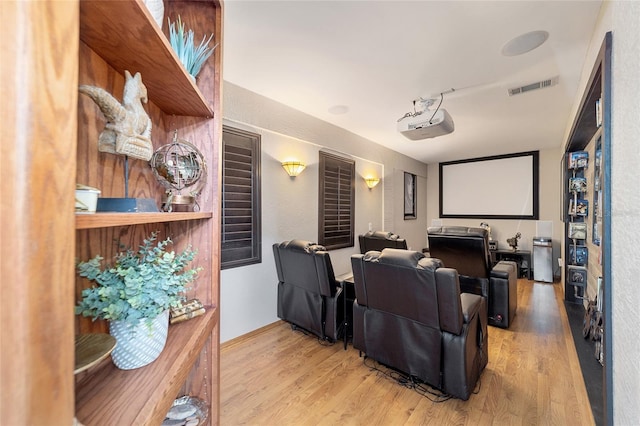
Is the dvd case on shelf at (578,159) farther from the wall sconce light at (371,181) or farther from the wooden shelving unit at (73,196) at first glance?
the wooden shelving unit at (73,196)

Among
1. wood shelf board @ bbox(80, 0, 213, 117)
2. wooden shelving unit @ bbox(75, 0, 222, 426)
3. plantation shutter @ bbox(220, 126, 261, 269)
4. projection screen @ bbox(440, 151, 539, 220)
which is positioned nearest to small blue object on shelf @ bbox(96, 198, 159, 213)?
wooden shelving unit @ bbox(75, 0, 222, 426)

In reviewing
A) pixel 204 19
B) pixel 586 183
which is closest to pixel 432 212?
pixel 586 183

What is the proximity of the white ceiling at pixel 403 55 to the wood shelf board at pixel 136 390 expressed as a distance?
76.9 inches

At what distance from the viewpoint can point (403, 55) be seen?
226cm

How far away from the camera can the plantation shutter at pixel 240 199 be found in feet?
9.18

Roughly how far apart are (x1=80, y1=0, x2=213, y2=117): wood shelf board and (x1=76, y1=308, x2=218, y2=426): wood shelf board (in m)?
0.84

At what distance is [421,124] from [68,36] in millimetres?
2726

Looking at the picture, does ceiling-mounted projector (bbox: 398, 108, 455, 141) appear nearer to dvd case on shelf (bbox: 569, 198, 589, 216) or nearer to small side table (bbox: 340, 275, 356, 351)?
small side table (bbox: 340, 275, 356, 351)

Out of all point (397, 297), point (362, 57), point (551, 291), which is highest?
point (362, 57)

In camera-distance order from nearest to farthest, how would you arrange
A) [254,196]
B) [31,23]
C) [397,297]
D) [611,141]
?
1. [31,23]
2. [611,141]
3. [397,297]
4. [254,196]

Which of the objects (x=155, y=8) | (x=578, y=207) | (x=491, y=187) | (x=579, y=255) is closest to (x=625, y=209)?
(x=155, y=8)

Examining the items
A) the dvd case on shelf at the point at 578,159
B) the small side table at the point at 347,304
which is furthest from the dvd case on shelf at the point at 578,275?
the small side table at the point at 347,304

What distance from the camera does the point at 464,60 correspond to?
2344mm

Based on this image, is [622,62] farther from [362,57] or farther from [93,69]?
[93,69]
